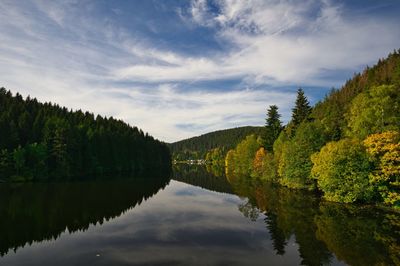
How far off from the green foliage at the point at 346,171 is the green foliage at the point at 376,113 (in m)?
8.39

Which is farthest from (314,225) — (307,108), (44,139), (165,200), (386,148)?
(44,139)

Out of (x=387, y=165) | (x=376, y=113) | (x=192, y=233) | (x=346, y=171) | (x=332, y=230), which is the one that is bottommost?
(x=192, y=233)

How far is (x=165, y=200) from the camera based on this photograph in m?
56.2

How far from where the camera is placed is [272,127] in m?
95.1

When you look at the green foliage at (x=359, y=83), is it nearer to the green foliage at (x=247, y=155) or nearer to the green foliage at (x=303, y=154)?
the green foliage at (x=247, y=155)

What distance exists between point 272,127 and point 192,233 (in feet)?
219

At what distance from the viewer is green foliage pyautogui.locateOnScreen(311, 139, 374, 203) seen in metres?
43.1

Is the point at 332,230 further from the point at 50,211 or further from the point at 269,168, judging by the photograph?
the point at 269,168

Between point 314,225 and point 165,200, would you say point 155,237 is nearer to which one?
point 314,225

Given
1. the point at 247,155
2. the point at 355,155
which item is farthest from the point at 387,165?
the point at 247,155

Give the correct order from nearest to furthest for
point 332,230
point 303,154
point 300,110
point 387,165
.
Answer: point 332,230, point 387,165, point 303,154, point 300,110

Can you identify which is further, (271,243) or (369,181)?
(369,181)

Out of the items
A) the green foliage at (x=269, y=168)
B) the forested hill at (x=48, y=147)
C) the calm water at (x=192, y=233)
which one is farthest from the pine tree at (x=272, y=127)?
the forested hill at (x=48, y=147)

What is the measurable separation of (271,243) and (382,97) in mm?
38283
